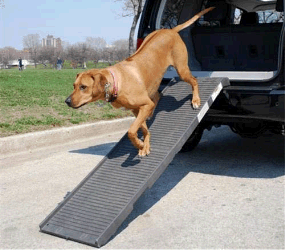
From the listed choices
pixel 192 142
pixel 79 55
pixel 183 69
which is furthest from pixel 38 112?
pixel 79 55

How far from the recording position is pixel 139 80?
423 centimetres

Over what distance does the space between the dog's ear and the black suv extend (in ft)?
5.67

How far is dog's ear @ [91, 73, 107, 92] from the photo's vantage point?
148 inches

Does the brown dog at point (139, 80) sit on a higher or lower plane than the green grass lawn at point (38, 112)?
higher

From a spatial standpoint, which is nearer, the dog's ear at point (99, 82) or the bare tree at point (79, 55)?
the dog's ear at point (99, 82)

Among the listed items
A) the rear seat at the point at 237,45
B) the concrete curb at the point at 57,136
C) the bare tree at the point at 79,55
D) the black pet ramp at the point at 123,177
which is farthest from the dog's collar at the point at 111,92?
the bare tree at the point at 79,55

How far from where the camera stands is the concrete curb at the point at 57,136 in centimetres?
646

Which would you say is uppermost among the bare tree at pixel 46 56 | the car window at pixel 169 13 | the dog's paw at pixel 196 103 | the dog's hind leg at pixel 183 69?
the car window at pixel 169 13

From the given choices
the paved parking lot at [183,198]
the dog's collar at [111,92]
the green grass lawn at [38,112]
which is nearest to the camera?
the paved parking lot at [183,198]

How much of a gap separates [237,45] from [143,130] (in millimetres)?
2572

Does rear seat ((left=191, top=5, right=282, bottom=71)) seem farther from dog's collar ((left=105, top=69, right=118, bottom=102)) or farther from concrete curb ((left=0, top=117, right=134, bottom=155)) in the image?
dog's collar ((left=105, top=69, right=118, bottom=102))

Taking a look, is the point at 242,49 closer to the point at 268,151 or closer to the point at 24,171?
the point at 268,151

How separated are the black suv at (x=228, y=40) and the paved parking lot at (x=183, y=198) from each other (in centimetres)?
55

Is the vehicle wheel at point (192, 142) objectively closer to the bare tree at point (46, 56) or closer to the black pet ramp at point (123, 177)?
the black pet ramp at point (123, 177)
